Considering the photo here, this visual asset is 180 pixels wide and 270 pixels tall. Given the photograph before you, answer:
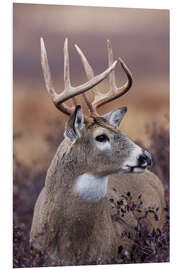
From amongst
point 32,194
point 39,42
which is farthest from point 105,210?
point 32,194

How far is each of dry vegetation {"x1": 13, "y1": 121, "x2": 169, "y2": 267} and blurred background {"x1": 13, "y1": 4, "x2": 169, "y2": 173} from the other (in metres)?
0.27

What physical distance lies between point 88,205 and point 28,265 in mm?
833

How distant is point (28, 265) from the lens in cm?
586

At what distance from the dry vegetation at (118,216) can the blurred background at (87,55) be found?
10.7 inches

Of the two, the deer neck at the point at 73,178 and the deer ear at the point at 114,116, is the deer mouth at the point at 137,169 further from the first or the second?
the deer ear at the point at 114,116

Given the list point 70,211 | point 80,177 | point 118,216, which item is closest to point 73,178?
point 80,177

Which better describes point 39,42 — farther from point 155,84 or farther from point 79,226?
point 79,226

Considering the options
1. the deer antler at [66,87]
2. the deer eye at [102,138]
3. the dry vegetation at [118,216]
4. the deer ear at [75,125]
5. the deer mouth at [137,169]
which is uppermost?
the deer antler at [66,87]

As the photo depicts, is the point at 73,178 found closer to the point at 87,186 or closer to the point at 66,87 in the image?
the point at 87,186

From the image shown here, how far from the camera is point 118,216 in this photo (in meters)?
6.09

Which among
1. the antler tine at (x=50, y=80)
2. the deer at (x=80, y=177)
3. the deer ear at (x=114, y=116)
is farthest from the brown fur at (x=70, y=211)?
the antler tine at (x=50, y=80)

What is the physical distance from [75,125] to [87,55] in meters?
1.22

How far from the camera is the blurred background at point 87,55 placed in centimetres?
619
